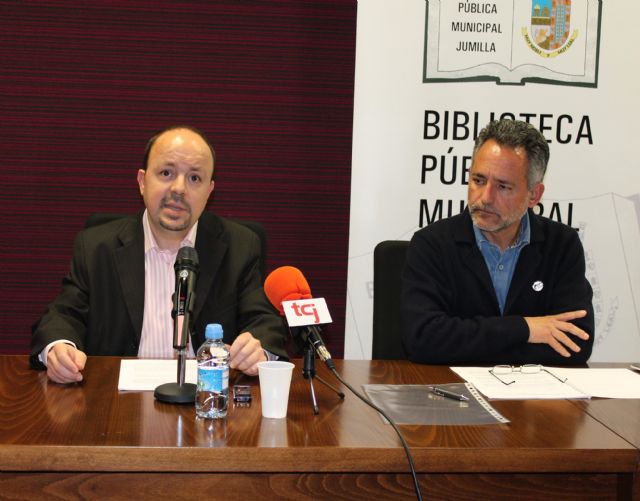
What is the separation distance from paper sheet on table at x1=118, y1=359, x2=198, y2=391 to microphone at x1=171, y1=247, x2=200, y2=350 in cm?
26

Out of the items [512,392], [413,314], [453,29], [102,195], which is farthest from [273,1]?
[512,392]

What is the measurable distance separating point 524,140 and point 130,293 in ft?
4.88

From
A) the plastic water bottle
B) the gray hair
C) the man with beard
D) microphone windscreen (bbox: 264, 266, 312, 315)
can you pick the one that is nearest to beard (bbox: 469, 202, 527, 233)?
the man with beard

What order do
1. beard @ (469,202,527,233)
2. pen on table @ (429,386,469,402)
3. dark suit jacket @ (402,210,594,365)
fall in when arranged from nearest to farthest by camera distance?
pen on table @ (429,386,469,402)
dark suit jacket @ (402,210,594,365)
beard @ (469,202,527,233)

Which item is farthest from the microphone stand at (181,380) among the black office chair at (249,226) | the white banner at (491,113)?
the white banner at (491,113)

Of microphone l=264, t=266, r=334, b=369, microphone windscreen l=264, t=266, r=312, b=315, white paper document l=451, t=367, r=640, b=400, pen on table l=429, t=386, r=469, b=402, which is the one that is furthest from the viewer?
white paper document l=451, t=367, r=640, b=400

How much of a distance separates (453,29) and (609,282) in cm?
135

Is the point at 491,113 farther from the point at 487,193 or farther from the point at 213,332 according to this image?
the point at 213,332

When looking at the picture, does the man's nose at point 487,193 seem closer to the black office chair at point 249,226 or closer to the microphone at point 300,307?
the black office chair at point 249,226

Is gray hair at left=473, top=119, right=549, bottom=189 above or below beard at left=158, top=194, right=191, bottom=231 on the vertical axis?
above

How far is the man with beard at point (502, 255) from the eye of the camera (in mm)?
2752

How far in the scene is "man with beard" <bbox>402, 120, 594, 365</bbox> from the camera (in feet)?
9.03

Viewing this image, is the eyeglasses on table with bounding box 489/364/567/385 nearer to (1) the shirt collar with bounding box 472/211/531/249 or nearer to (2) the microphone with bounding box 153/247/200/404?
(1) the shirt collar with bounding box 472/211/531/249

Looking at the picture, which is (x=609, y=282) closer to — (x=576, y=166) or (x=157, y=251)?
(x=576, y=166)
